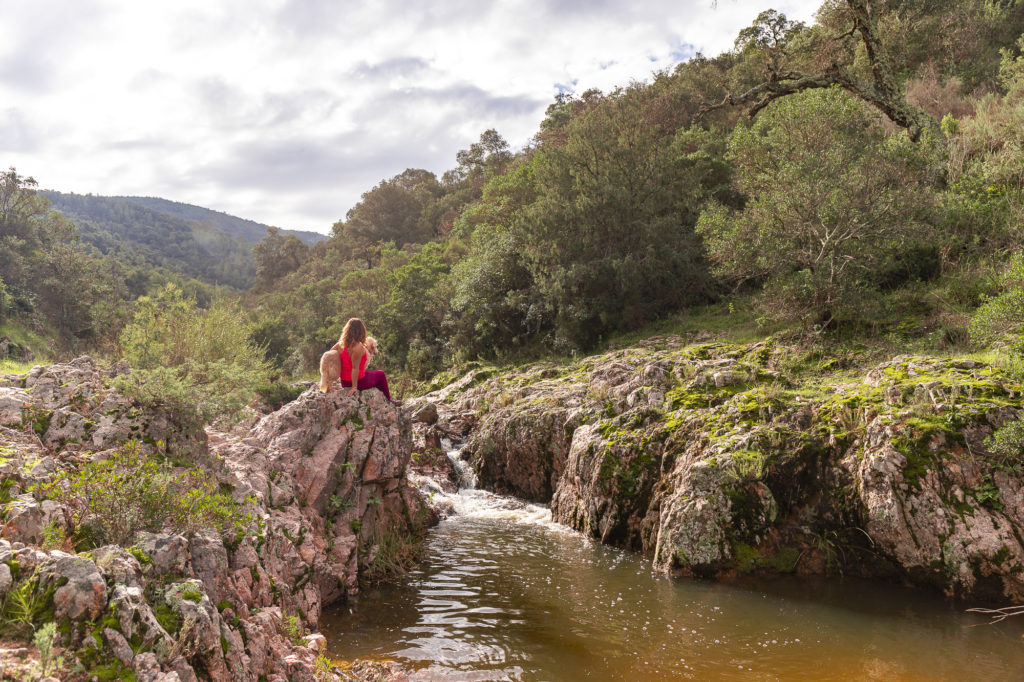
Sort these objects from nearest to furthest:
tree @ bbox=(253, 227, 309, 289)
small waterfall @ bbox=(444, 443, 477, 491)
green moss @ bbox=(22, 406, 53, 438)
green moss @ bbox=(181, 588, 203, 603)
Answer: green moss @ bbox=(181, 588, 203, 603) → green moss @ bbox=(22, 406, 53, 438) → small waterfall @ bbox=(444, 443, 477, 491) → tree @ bbox=(253, 227, 309, 289)

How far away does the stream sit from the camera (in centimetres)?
581

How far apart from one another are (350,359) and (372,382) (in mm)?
616

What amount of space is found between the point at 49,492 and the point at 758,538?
357 inches

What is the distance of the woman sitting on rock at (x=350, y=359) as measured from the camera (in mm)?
9039

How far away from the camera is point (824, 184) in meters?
12.5

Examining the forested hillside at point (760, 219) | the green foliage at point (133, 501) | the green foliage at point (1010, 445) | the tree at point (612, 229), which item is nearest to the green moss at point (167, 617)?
the green foliage at point (133, 501)

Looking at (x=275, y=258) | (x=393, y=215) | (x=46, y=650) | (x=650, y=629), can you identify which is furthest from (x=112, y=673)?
(x=275, y=258)

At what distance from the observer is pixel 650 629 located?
6.80m

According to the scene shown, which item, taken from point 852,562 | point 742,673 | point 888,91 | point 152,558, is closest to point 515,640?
point 742,673

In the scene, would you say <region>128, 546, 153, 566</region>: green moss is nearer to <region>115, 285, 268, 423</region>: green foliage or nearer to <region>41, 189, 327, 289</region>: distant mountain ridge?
<region>115, 285, 268, 423</region>: green foliage

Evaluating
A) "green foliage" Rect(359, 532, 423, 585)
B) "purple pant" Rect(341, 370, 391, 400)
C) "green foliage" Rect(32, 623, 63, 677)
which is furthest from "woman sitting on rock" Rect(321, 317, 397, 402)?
"green foliage" Rect(32, 623, 63, 677)

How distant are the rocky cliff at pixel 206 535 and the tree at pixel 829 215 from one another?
9961 millimetres

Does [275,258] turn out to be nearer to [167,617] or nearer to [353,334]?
[353,334]

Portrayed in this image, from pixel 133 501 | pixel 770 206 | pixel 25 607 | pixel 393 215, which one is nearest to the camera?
pixel 25 607
